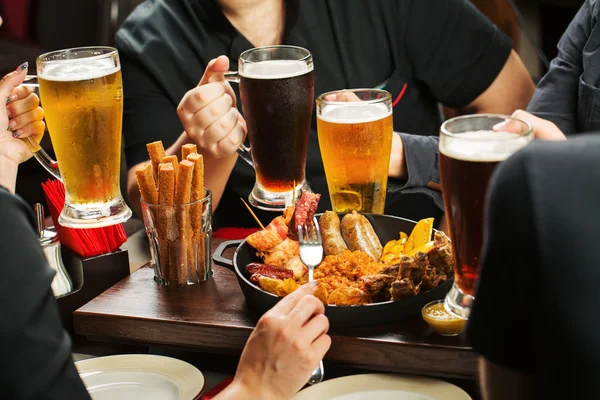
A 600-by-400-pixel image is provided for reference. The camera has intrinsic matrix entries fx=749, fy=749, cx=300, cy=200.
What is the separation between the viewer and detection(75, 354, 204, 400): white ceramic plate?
117 centimetres

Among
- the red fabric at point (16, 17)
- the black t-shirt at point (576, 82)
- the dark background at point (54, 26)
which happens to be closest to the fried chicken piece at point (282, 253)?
the black t-shirt at point (576, 82)

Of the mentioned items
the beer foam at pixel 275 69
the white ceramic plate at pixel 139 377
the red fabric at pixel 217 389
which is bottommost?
the red fabric at pixel 217 389

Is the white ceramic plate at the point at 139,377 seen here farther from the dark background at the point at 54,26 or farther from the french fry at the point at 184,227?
the dark background at the point at 54,26

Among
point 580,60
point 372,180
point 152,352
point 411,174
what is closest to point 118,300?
point 152,352

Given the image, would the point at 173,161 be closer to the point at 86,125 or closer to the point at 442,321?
the point at 86,125

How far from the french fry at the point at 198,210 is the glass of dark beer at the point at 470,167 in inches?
20.3

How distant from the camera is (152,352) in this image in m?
1.36

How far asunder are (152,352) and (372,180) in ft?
1.70

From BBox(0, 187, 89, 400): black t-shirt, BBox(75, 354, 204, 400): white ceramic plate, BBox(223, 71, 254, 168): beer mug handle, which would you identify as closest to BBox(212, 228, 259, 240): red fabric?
BBox(223, 71, 254, 168): beer mug handle

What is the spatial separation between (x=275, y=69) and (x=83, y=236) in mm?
515

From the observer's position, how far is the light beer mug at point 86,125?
1212 millimetres

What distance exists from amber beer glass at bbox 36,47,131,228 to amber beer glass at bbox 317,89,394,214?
0.38 m

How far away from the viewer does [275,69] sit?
1361mm

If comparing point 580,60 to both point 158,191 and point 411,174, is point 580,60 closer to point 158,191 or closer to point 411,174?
point 411,174
